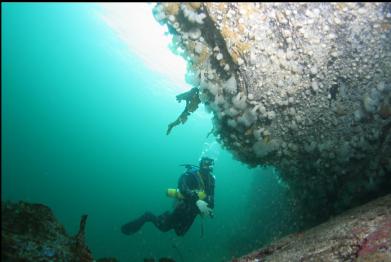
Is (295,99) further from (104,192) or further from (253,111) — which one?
(104,192)

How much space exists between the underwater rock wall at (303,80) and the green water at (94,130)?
1078 inches

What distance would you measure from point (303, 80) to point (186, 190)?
4511 millimetres

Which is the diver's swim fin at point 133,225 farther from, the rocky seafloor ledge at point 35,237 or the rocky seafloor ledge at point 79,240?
the rocky seafloor ledge at point 35,237

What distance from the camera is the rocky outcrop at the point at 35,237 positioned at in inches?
70.2

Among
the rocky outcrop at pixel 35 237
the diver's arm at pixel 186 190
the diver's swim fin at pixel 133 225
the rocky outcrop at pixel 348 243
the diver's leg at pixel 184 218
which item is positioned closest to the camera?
the rocky outcrop at pixel 35 237

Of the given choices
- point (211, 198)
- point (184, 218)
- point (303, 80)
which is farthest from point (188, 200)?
point (303, 80)

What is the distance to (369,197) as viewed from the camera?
12.8ft

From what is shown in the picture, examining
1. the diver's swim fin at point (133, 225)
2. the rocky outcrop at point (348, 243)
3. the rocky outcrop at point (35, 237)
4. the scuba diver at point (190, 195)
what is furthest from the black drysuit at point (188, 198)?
the rocky outcrop at point (35, 237)

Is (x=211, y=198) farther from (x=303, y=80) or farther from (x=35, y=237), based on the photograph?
(x=35, y=237)

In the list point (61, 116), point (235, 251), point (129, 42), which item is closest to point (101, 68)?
point (129, 42)

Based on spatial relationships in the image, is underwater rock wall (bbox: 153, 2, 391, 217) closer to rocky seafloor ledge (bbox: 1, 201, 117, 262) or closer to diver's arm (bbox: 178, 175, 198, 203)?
rocky seafloor ledge (bbox: 1, 201, 117, 262)

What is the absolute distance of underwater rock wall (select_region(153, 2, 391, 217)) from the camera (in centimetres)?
324

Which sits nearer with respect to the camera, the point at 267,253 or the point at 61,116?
the point at 267,253

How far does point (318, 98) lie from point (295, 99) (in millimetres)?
283
